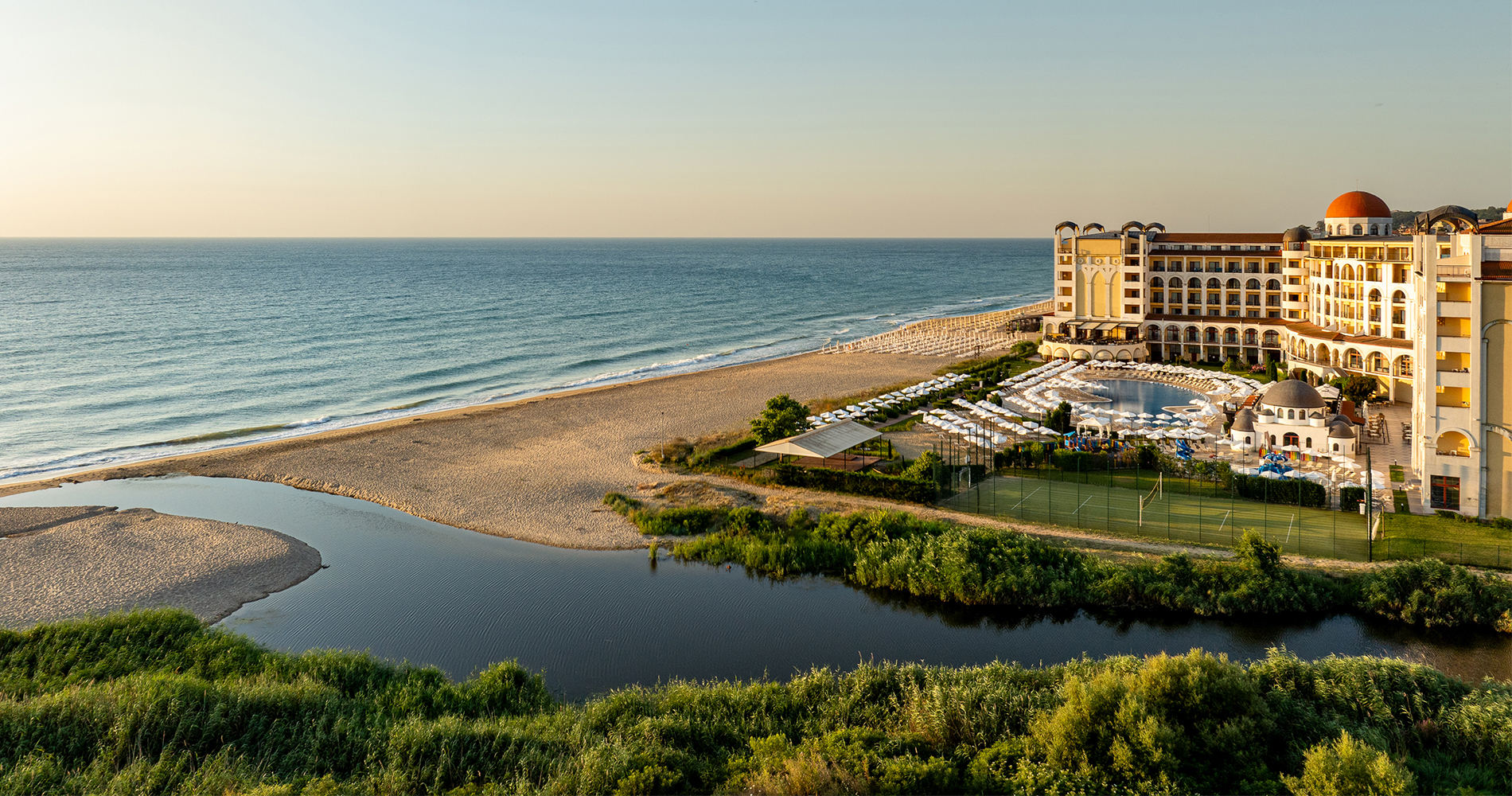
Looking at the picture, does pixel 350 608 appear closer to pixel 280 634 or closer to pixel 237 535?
pixel 280 634

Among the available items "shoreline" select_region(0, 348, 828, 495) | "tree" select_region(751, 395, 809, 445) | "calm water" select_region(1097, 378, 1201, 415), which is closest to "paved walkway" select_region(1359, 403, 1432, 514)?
"calm water" select_region(1097, 378, 1201, 415)

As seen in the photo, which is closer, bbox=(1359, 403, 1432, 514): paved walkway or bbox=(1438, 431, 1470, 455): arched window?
bbox=(1438, 431, 1470, 455): arched window

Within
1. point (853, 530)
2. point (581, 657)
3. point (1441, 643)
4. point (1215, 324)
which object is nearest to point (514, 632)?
point (581, 657)

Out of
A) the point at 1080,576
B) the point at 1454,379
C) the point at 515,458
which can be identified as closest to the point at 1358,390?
the point at 1454,379

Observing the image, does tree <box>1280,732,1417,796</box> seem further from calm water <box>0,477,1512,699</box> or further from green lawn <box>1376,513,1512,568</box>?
green lawn <box>1376,513,1512,568</box>

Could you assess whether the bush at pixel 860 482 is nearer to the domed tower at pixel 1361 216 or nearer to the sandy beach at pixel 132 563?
the sandy beach at pixel 132 563

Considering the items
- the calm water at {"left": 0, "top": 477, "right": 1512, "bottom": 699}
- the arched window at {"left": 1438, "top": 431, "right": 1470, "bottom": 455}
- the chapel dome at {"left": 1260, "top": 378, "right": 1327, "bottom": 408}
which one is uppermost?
the chapel dome at {"left": 1260, "top": 378, "right": 1327, "bottom": 408}
